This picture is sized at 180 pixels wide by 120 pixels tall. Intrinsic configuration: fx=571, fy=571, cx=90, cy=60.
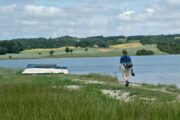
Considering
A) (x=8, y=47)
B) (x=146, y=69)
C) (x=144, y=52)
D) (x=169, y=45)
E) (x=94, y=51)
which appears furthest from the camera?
(x=144, y=52)

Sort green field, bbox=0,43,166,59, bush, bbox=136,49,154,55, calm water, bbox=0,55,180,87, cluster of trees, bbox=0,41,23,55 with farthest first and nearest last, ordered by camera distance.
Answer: bush, bbox=136,49,154,55 → green field, bbox=0,43,166,59 → cluster of trees, bbox=0,41,23,55 → calm water, bbox=0,55,180,87

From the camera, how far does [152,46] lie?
118 metres

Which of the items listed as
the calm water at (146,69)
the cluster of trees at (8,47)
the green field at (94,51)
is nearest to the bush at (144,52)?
the green field at (94,51)

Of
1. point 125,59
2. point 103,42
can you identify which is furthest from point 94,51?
point 125,59

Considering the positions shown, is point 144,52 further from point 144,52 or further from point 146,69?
point 146,69

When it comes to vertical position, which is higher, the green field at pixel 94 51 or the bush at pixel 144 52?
the green field at pixel 94 51

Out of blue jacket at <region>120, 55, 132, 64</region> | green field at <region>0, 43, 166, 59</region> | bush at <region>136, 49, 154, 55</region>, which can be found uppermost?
blue jacket at <region>120, 55, 132, 64</region>

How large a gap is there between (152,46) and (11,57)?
31.0 metres

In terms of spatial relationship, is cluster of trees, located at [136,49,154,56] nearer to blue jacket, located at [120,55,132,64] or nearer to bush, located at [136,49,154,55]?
bush, located at [136,49,154,55]

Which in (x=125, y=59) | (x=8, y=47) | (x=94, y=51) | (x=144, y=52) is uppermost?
(x=125, y=59)

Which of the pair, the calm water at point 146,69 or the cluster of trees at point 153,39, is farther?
the cluster of trees at point 153,39

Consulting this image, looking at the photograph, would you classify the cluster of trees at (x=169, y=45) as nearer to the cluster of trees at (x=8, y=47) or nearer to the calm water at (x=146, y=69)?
the calm water at (x=146, y=69)

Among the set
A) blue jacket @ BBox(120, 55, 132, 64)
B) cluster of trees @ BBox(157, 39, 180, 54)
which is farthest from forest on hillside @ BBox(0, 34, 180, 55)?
blue jacket @ BBox(120, 55, 132, 64)

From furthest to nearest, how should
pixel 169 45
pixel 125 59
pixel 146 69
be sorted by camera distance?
pixel 169 45 < pixel 146 69 < pixel 125 59
